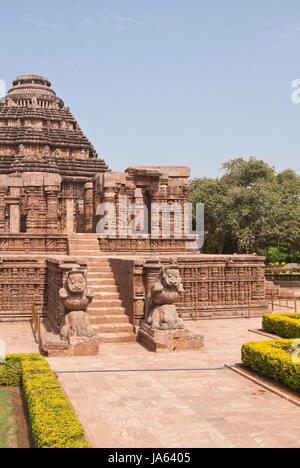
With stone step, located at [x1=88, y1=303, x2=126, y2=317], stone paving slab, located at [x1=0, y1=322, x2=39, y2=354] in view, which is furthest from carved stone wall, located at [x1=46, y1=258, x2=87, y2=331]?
stone step, located at [x1=88, y1=303, x2=126, y2=317]

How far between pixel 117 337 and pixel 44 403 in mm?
5169

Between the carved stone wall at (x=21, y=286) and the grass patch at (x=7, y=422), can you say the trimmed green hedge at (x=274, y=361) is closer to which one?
the grass patch at (x=7, y=422)

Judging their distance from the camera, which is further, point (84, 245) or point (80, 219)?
point (80, 219)

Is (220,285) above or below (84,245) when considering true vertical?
below

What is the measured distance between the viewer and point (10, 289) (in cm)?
1466

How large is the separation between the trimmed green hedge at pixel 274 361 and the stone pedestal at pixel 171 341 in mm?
1823

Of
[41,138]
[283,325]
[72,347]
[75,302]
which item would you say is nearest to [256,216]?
[41,138]

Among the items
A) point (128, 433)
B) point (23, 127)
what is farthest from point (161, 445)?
point (23, 127)

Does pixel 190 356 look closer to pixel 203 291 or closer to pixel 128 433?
pixel 128 433

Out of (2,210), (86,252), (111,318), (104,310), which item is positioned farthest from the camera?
(2,210)

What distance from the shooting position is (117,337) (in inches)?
424

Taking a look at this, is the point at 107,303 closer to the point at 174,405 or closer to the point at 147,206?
the point at 174,405

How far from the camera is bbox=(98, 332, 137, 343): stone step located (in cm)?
1073
